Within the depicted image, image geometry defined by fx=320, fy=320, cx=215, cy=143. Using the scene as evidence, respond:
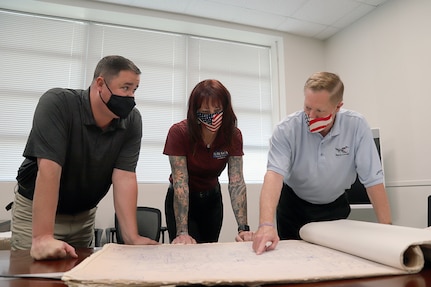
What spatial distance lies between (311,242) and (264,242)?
0.70 feet

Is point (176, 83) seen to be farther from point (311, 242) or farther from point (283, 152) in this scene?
point (311, 242)

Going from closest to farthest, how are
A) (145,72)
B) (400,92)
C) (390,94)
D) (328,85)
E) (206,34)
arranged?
(328,85)
(400,92)
(390,94)
(145,72)
(206,34)

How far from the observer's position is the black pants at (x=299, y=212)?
4.83ft

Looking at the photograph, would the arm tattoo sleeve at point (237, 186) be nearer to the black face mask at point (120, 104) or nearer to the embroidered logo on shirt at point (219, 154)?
the embroidered logo on shirt at point (219, 154)

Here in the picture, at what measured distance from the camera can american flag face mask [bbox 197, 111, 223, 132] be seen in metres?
1.36

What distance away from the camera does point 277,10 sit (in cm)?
354

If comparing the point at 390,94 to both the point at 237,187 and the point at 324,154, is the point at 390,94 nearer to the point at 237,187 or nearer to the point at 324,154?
the point at 324,154

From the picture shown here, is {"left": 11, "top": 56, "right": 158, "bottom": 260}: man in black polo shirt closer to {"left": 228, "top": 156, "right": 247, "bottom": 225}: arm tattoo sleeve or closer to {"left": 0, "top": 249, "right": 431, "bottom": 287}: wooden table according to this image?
{"left": 0, "top": 249, "right": 431, "bottom": 287}: wooden table

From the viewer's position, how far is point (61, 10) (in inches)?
132

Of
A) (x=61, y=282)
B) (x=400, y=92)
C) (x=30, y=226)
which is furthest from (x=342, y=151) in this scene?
(x=400, y=92)

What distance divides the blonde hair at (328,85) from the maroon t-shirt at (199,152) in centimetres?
39

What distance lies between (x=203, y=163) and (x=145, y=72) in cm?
251

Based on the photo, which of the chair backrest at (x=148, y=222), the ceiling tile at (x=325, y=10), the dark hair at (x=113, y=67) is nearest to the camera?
the dark hair at (x=113, y=67)

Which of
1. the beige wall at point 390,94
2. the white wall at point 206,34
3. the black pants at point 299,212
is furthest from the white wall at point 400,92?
the black pants at point 299,212
